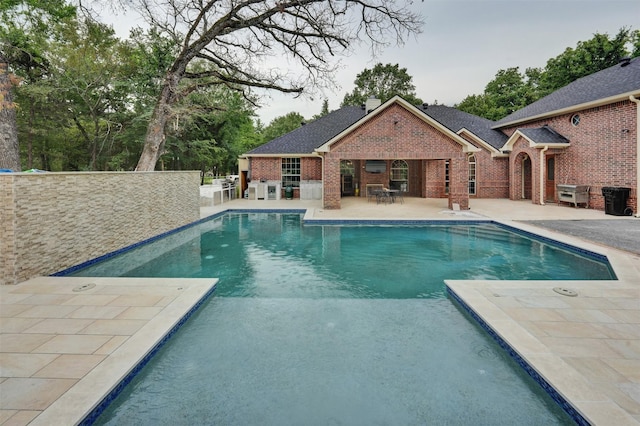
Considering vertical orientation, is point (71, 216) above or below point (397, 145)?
below

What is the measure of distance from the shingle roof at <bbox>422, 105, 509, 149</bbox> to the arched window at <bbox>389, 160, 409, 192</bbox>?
3361 mm

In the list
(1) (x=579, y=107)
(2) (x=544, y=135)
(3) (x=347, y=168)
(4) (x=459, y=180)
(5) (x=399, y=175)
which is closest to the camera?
(1) (x=579, y=107)

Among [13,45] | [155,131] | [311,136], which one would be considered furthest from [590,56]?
[13,45]

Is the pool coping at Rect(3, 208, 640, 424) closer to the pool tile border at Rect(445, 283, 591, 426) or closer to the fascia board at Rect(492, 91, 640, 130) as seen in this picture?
the pool tile border at Rect(445, 283, 591, 426)

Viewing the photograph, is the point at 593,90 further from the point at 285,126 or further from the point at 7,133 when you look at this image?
the point at 285,126

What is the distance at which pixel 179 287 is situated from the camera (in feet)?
17.5

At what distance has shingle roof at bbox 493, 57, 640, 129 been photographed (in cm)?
1314

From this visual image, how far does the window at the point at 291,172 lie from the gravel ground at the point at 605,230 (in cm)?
1278

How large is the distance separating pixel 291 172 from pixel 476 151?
33.7ft

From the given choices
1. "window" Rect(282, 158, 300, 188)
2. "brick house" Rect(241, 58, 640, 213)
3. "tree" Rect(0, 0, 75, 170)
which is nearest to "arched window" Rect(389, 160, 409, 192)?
"brick house" Rect(241, 58, 640, 213)

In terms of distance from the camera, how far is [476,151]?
1469cm

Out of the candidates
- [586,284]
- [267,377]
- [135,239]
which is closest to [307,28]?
[135,239]

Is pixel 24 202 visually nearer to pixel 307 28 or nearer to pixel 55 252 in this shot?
pixel 55 252

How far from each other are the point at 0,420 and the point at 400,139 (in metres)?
14.3
